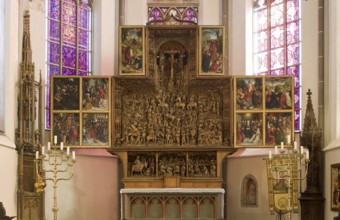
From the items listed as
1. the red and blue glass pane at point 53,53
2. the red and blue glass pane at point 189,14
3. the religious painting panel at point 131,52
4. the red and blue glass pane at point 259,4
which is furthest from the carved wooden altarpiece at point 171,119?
the red and blue glass pane at point 189,14

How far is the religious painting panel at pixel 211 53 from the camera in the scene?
2188 cm

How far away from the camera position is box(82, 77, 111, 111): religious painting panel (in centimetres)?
2173

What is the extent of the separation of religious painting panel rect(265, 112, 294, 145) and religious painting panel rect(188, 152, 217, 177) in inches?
67.0

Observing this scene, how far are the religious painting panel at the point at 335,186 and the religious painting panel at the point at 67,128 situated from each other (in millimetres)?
6719

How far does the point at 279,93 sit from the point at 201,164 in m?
2.95

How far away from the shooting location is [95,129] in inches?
853

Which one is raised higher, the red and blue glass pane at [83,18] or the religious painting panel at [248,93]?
the red and blue glass pane at [83,18]

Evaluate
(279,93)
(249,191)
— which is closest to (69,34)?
(279,93)

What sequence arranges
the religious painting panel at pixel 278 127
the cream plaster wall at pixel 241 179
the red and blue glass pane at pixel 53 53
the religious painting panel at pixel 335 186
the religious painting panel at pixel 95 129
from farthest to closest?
the red and blue glass pane at pixel 53 53 → the cream plaster wall at pixel 241 179 → the religious painting panel at pixel 95 129 → the religious painting panel at pixel 278 127 → the religious painting panel at pixel 335 186

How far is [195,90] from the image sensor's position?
2241cm

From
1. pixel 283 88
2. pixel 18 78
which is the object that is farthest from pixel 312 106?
pixel 18 78

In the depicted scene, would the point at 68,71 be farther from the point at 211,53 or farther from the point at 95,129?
the point at 211,53

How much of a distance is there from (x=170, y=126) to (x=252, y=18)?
5.20 meters

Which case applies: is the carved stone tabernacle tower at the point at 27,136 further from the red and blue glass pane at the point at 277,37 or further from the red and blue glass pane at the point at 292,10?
the red and blue glass pane at the point at 292,10
